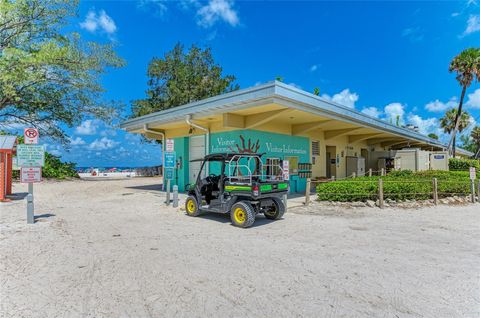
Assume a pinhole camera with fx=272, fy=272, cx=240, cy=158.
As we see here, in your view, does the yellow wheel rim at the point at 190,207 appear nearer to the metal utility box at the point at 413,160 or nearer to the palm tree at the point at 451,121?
the metal utility box at the point at 413,160

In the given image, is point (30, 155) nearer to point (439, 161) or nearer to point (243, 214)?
point (243, 214)

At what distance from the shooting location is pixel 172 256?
448 cm

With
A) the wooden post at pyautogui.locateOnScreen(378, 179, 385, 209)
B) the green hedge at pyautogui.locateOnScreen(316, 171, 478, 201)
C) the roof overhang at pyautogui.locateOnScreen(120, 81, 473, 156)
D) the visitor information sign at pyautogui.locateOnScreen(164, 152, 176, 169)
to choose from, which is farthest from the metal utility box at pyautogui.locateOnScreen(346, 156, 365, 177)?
the visitor information sign at pyautogui.locateOnScreen(164, 152, 176, 169)

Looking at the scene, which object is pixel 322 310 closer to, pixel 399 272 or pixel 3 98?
pixel 399 272

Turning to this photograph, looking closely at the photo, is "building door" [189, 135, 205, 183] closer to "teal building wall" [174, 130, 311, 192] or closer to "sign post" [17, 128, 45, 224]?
"teal building wall" [174, 130, 311, 192]

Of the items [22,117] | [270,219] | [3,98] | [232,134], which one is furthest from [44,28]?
[270,219]

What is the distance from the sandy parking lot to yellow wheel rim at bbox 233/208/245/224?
9.9 inches

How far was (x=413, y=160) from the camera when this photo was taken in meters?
16.3

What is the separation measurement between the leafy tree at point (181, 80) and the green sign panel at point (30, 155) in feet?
62.0

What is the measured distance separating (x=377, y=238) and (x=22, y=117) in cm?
2447

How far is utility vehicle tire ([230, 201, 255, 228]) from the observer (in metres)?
6.42

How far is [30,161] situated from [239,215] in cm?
552

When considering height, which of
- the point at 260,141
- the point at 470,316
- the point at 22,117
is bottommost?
the point at 470,316

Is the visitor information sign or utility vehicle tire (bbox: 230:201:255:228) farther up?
the visitor information sign
